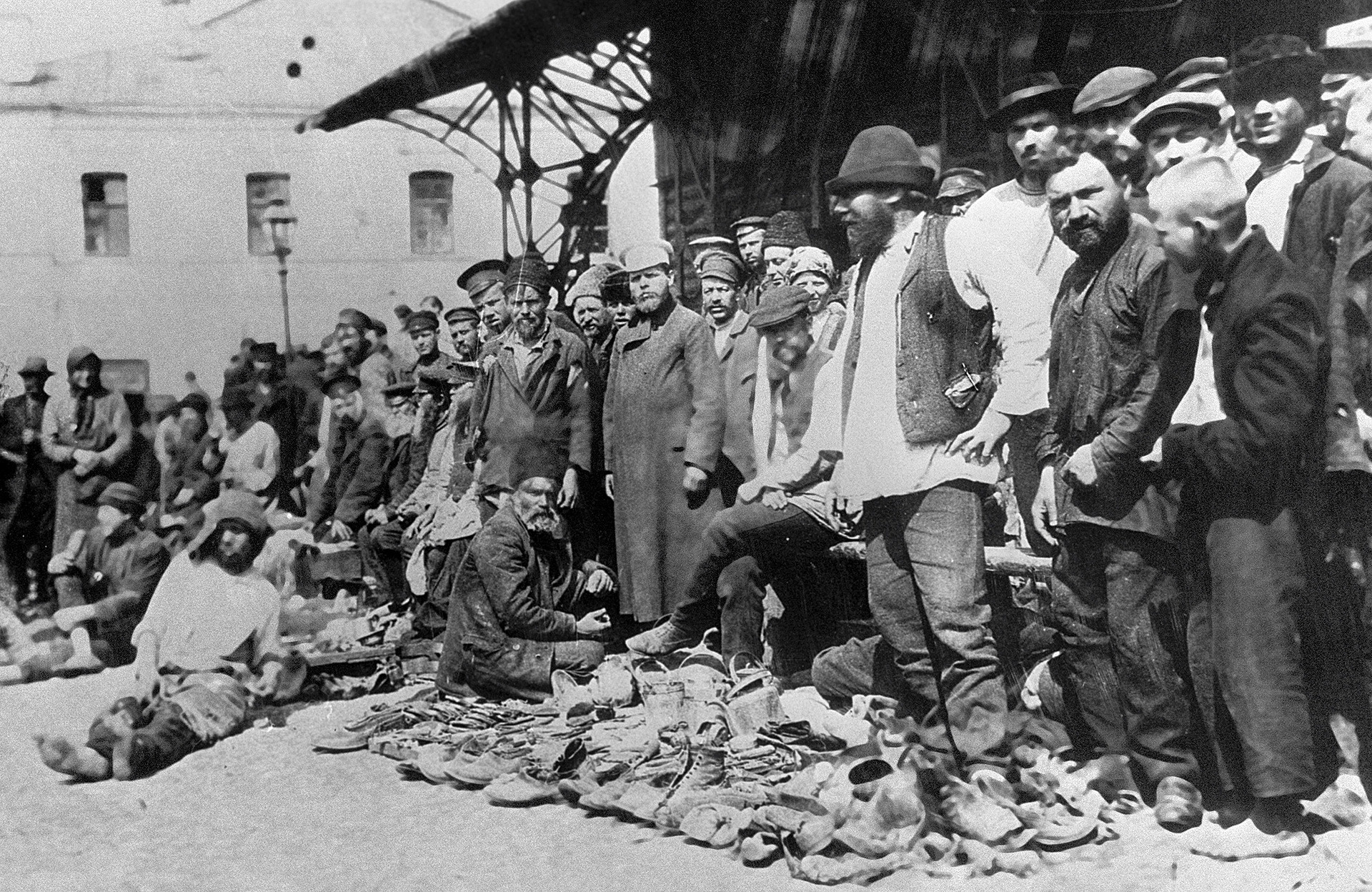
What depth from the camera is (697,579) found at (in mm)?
4406

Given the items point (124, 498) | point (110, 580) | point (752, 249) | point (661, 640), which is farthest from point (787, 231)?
point (110, 580)

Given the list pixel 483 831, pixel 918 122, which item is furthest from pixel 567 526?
pixel 918 122

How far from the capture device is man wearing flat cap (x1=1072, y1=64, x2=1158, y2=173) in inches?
149

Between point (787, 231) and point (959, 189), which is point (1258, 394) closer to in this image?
point (959, 189)

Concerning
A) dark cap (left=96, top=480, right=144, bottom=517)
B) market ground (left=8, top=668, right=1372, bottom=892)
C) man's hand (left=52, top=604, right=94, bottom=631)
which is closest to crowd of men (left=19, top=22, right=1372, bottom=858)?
market ground (left=8, top=668, right=1372, bottom=892)

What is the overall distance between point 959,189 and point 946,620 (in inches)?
53.9

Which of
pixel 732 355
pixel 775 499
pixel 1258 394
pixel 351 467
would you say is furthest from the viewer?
pixel 351 467

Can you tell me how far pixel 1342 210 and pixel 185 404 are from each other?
4.04m

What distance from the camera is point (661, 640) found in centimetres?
449

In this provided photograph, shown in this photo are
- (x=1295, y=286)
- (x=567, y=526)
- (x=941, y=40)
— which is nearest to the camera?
(x=1295, y=286)

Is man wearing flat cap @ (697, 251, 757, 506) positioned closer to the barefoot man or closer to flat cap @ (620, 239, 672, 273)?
Answer: flat cap @ (620, 239, 672, 273)

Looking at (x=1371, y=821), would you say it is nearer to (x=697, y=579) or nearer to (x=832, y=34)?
(x=697, y=579)

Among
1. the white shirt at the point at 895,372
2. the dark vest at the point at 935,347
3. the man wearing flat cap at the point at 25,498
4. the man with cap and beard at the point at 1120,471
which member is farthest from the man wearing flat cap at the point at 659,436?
the man wearing flat cap at the point at 25,498

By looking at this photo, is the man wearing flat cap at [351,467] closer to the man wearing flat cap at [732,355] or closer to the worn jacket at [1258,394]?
the man wearing flat cap at [732,355]
